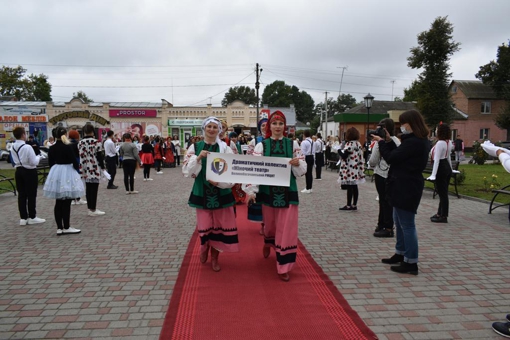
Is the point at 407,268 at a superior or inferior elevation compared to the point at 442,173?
inferior

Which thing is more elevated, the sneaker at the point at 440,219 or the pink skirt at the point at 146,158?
the pink skirt at the point at 146,158

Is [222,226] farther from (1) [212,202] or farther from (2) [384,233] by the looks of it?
(2) [384,233]

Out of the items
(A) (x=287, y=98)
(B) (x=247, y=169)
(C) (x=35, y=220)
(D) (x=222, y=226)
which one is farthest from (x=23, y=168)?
(A) (x=287, y=98)

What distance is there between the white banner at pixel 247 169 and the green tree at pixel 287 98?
87.3m

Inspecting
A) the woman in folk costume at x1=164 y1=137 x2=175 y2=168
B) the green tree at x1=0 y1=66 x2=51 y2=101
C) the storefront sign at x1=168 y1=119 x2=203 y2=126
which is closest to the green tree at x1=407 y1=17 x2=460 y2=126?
the storefront sign at x1=168 y1=119 x2=203 y2=126

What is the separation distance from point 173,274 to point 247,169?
1669 mm

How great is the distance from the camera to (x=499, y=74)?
41.2 metres

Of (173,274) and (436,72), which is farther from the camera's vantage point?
(436,72)

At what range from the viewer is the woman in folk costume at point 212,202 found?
4.75 metres

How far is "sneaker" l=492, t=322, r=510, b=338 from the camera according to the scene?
10.5 feet

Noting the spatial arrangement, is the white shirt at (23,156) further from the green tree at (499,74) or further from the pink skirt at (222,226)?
the green tree at (499,74)

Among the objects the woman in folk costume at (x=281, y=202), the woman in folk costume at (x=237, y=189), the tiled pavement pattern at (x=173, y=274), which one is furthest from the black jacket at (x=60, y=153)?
the woman in folk costume at (x=281, y=202)

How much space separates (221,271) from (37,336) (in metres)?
2.18

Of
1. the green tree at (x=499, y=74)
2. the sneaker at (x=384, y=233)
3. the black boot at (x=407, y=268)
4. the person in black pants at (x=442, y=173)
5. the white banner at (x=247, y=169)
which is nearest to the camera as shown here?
the white banner at (x=247, y=169)
